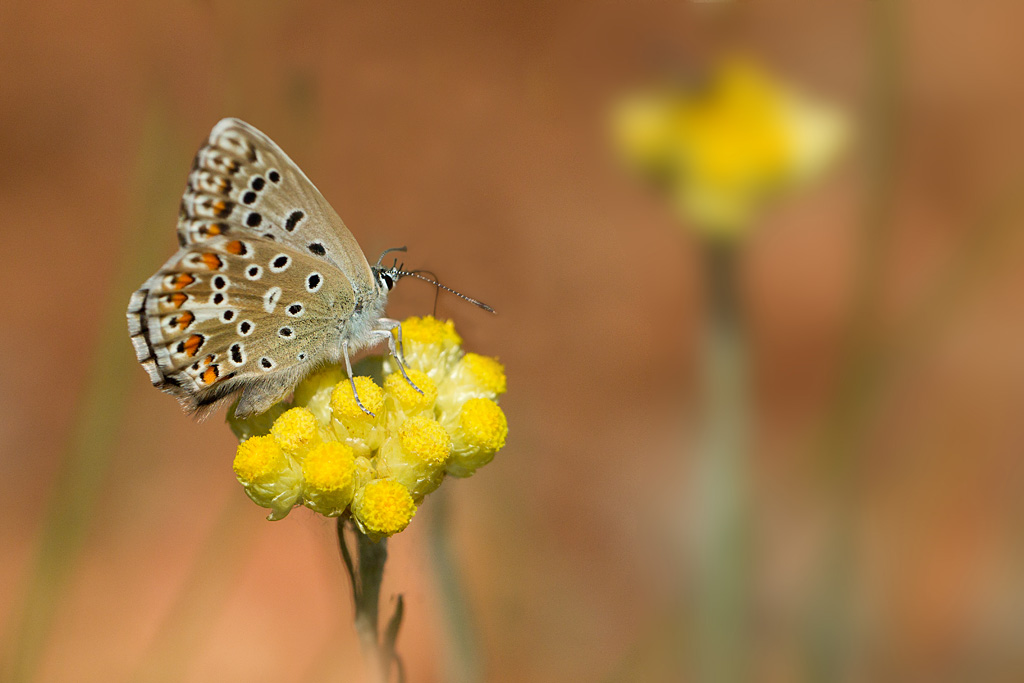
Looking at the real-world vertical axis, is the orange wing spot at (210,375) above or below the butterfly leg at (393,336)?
below

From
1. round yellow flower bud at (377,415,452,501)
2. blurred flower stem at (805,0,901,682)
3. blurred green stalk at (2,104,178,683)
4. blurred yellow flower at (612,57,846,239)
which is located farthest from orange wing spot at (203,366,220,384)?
blurred flower stem at (805,0,901,682)


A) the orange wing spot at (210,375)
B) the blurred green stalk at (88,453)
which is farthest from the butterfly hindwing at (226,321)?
the blurred green stalk at (88,453)

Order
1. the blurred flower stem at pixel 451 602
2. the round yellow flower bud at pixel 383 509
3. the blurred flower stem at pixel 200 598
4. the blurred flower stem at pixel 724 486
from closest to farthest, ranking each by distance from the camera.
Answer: the round yellow flower bud at pixel 383 509 → the blurred flower stem at pixel 451 602 → the blurred flower stem at pixel 724 486 → the blurred flower stem at pixel 200 598

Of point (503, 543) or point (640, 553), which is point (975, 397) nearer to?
point (640, 553)

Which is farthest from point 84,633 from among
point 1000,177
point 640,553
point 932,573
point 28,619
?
point 1000,177

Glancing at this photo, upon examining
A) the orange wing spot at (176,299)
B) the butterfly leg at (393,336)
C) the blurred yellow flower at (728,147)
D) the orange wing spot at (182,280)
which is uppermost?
the blurred yellow flower at (728,147)

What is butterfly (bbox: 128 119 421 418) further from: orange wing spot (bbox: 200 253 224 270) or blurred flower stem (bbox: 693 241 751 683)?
blurred flower stem (bbox: 693 241 751 683)

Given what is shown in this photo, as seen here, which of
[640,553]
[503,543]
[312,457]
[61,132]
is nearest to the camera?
[312,457]

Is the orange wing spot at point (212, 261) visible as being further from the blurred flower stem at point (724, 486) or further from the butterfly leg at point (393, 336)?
the blurred flower stem at point (724, 486)
